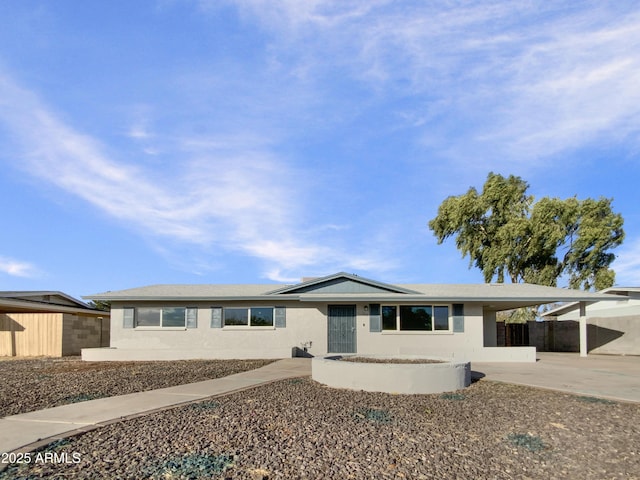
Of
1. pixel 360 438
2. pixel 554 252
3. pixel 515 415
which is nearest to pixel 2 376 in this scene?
pixel 360 438

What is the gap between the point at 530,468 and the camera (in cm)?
514

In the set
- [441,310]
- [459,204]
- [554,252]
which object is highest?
[459,204]

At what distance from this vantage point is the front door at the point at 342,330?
18156mm

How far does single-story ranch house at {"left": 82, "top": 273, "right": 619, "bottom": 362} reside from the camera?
1794 cm

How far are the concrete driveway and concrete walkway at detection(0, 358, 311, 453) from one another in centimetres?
600

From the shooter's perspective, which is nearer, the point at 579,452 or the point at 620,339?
the point at 579,452

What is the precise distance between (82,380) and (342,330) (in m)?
9.50

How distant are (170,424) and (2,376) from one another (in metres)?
8.32

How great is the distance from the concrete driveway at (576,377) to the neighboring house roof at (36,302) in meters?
19.2

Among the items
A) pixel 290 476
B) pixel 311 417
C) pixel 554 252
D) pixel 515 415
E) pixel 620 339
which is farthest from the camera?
pixel 554 252

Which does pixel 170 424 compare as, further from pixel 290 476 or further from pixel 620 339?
pixel 620 339

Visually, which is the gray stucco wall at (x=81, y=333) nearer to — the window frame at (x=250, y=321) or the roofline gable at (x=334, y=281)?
the window frame at (x=250, y=321)

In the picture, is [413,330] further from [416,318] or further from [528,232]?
[528,232]

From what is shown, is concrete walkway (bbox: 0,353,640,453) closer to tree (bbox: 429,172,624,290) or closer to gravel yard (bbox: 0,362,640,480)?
gravel yard (bbox: 0,362,640,480)
